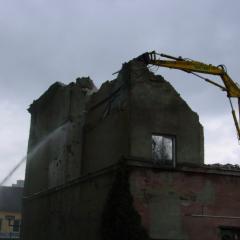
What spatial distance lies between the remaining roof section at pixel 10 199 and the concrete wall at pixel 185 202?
50.1m

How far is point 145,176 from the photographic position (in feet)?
64.4

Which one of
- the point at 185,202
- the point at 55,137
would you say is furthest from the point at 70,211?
the point at 185,202

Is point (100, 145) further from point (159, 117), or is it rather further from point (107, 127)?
point (159, 117)

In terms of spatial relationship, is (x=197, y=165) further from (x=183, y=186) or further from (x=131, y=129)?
(x=131, y=129)

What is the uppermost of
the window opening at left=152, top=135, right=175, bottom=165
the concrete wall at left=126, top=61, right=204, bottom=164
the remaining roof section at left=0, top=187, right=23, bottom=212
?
the remaining roof section at left=0, top=187, right=23, bottom=212

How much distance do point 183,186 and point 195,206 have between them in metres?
0.92

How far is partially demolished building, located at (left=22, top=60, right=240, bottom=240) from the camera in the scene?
761 inches

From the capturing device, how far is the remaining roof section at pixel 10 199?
6675 centimetres

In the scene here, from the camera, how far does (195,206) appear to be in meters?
20.1

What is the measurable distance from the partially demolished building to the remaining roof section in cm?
4388

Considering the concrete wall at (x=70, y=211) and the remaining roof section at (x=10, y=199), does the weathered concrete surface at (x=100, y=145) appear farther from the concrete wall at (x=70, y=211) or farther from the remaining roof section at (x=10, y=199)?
the remaining roof section at (x=10, y=199)

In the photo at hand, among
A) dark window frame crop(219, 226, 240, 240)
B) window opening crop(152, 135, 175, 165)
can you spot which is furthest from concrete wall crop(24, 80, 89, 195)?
dark window frame crop(219, 226, 240, 240)

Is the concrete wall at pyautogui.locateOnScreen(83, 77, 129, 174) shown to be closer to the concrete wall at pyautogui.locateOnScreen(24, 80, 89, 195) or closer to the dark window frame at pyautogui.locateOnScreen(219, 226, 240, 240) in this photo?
the concrete wall at pyautogui.locateOnScreen(24, 80, 89, 195)

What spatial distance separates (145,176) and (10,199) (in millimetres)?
52421
